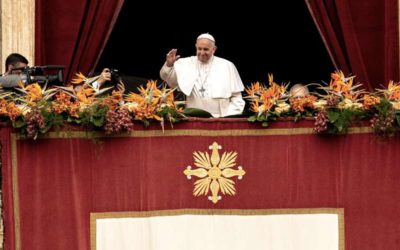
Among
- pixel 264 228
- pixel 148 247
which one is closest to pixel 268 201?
pixel 264 228

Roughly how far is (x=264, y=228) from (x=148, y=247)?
37.5 inches

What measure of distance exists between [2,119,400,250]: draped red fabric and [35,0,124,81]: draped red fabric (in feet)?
7.83

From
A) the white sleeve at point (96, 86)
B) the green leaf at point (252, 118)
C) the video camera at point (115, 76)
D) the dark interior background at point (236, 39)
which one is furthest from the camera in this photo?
the dark interior background at point (236, 39)

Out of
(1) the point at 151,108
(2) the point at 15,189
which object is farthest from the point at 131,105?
(2) the point at 15,189

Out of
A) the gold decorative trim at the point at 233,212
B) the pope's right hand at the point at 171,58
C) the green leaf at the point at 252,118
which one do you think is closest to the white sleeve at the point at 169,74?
the pope's right hand at the point at 171,58

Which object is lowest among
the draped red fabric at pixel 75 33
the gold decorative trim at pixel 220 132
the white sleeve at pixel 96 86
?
the gold decorative trim at pixel 220 132

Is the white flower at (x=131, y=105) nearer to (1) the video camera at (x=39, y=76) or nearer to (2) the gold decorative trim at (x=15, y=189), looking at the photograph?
(1) the video camera at (x=39, y=76)

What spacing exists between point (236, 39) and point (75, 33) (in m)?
3.47

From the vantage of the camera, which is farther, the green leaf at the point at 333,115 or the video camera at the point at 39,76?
the video camera at the point at 39,76

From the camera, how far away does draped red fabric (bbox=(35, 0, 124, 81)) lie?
1225cm

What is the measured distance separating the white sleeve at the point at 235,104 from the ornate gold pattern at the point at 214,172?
1.28 m

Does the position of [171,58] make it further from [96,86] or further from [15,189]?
[15,189]

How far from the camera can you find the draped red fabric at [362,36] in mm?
12281

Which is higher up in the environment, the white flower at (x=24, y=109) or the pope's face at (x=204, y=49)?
the pope's face at (x=204, y=49)
